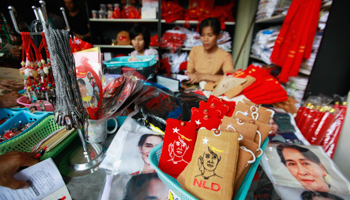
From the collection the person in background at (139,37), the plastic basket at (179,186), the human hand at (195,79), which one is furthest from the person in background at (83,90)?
the person in background at (139,37)

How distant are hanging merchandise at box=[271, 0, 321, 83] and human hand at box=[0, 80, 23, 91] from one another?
1.83 meters

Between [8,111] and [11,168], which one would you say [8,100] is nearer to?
[8,111]

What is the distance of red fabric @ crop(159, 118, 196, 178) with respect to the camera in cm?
42

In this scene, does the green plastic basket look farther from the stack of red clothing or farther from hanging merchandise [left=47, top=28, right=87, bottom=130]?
the stack of red clothing

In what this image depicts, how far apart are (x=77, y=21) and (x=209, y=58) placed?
2.09 metres

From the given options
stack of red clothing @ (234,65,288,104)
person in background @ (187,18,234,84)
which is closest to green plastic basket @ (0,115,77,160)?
stack of red clothing @ (234,65,288,104)

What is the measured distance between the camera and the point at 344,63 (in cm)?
97

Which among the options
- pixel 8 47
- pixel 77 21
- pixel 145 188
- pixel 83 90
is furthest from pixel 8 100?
pixel 77 21

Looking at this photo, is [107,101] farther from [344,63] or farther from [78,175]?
[344,63]

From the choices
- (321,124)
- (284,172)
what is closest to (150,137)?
(284,172)

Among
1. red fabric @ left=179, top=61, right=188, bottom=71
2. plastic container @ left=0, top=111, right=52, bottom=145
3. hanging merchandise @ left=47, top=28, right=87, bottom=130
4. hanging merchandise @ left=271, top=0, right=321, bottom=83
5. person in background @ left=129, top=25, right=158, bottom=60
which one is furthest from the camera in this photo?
red fabric @ left=179, top=61, right=188, bottom=71

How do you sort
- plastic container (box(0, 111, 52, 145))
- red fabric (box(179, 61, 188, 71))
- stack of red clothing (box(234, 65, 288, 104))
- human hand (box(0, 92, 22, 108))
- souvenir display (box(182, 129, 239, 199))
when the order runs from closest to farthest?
souvenir display (box(182, 129, 239, 199)) → plastic container (box(0, 111, 52, 145)) → human hand (box(0, 92, 22, 108)) → stack of red clothing (box(234, 65, 288, 104)) → red fabric (box(179, 61, 188, 71))

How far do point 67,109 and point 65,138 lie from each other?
0.82ft

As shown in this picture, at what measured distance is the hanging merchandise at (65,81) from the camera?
1.38 feet
